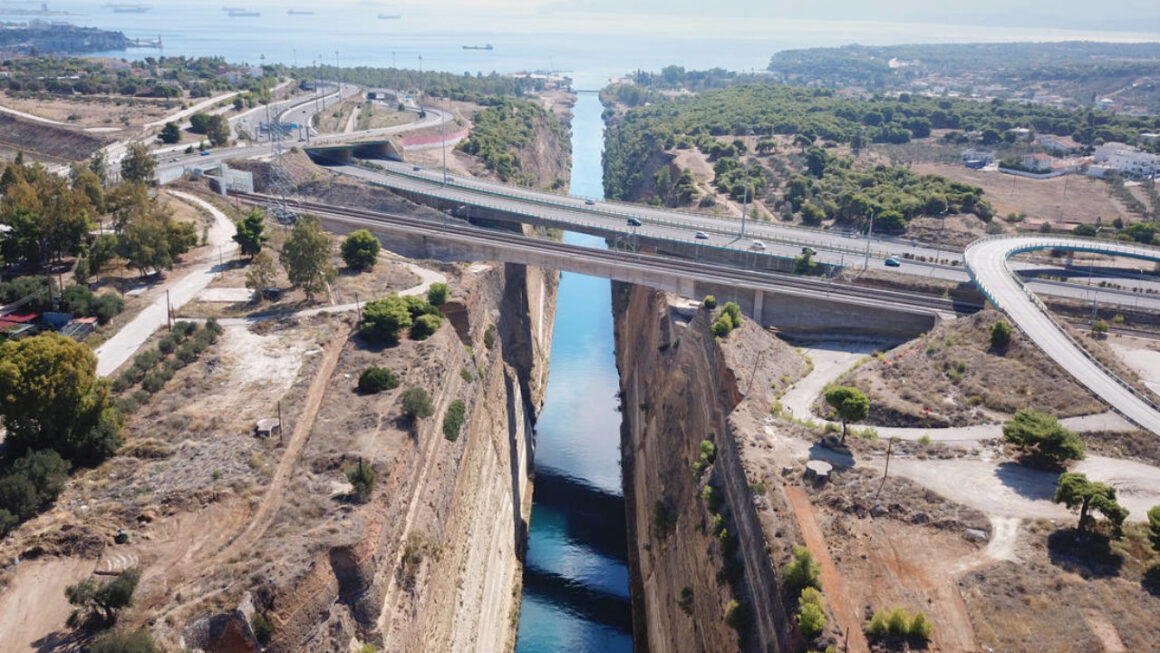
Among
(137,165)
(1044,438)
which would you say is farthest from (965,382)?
(137,165)

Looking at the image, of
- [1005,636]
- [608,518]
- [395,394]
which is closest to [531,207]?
[608,518]

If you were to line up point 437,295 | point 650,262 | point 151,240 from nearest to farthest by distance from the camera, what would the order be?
point 151,240, point 437,295, point 650,262

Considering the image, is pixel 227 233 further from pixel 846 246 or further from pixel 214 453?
pixel 846 246

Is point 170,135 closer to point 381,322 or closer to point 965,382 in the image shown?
point 381,322

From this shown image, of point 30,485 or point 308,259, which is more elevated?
point 308,259

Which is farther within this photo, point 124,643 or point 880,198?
point 880,198

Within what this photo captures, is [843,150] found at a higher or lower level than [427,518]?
higher

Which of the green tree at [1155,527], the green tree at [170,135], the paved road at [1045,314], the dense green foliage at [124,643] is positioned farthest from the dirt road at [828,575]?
the green tree at [170,135]
